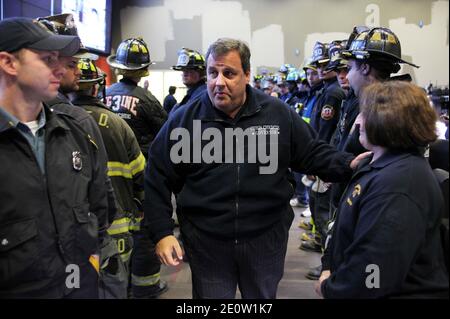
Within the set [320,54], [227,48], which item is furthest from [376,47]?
[320,54]

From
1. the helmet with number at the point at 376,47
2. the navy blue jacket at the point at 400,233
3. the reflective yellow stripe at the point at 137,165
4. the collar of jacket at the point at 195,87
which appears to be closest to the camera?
the navy blue jacket at the point at 400,233

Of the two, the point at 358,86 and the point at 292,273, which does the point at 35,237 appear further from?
the point at 292,273

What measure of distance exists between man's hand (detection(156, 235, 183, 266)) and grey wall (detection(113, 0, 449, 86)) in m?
9.78

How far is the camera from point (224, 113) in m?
1.96

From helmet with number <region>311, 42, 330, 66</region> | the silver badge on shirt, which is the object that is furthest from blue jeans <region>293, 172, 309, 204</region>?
the silver badge on shirt

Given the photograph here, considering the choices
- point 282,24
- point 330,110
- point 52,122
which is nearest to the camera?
point 52,122

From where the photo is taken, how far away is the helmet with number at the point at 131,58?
365 cm

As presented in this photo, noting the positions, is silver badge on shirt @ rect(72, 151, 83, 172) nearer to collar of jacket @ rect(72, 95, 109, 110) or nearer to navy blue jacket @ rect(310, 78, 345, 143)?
collar of jacket @ rect(72, 95, 109, 110)

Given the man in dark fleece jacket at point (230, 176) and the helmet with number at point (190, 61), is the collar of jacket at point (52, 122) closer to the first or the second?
the man in dark fleece jacket at point (230, 176)

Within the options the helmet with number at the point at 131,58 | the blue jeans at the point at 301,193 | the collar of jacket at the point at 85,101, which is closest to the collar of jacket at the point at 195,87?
the helmet with number at the point at 131,58

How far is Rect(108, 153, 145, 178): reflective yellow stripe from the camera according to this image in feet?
8.78

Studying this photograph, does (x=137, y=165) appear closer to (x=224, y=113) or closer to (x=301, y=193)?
(x=224, y=113)

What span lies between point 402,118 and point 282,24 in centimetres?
1292

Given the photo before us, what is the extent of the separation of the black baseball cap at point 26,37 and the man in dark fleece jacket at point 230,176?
0.71 meters
